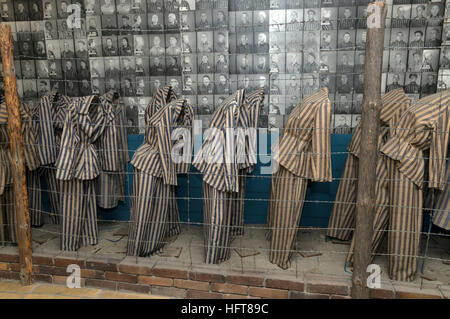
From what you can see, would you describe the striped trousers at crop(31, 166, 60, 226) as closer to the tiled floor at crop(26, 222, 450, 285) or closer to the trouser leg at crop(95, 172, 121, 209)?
the tiled floor at crop(26, 222, 450, 285)

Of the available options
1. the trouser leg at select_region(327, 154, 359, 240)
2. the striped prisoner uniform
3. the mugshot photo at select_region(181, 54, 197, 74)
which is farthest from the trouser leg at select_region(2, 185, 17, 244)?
the striped prisoner uniform

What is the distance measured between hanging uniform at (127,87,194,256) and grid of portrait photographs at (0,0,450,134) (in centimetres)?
86

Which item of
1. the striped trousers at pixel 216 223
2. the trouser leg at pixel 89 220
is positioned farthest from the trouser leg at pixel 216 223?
the trouser leg at pixel 89 220

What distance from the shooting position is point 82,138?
3193 mm

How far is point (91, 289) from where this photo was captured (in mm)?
3119

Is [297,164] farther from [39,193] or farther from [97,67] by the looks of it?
[39,193]

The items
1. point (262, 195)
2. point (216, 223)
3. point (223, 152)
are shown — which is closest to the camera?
point (223, 152)

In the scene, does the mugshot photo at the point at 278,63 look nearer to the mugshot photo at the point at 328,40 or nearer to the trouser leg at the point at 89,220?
the mugshot photo at the point at 328,40

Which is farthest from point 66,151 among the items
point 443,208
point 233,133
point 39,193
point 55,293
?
point 443,208

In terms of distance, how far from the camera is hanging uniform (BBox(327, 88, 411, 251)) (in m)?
2.86

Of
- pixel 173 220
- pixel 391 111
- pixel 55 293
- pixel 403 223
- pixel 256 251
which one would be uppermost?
pixel 391 111

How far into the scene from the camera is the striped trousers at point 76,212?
325 centimetres

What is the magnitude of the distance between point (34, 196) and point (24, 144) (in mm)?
600

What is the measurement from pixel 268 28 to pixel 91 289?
9.60ft
